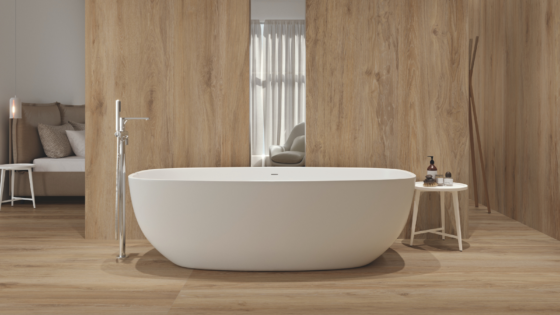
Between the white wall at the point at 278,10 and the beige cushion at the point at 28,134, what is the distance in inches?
123

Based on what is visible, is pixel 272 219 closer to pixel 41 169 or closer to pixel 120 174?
pixel 120 174

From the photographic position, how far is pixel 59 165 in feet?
15.2

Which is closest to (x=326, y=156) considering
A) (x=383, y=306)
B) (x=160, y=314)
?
(x=383, y=306)

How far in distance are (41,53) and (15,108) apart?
1522 mm

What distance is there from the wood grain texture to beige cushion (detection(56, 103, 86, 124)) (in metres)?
3.58

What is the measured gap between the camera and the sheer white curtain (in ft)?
10.0

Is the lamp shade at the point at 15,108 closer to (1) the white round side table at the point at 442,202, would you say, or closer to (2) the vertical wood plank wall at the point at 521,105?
(1) the white round side table at the point at 442,202

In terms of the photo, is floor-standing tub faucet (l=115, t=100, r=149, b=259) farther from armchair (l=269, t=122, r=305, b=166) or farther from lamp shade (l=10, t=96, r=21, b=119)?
lamp shade (l=10, t=96, r=21, b=119)

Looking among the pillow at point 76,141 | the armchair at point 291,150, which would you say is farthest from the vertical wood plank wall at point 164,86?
the pillow at point 76,141

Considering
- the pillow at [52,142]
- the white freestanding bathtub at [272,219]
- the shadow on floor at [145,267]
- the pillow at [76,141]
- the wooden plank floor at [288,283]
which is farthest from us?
the pillow at [76,141]

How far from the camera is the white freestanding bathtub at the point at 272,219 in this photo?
211 cm

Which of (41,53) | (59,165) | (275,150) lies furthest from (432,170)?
(41,53)

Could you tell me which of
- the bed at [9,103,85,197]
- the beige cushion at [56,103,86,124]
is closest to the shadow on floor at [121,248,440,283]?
the bed at [9,103,85,197]

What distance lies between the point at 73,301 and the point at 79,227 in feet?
5.68
